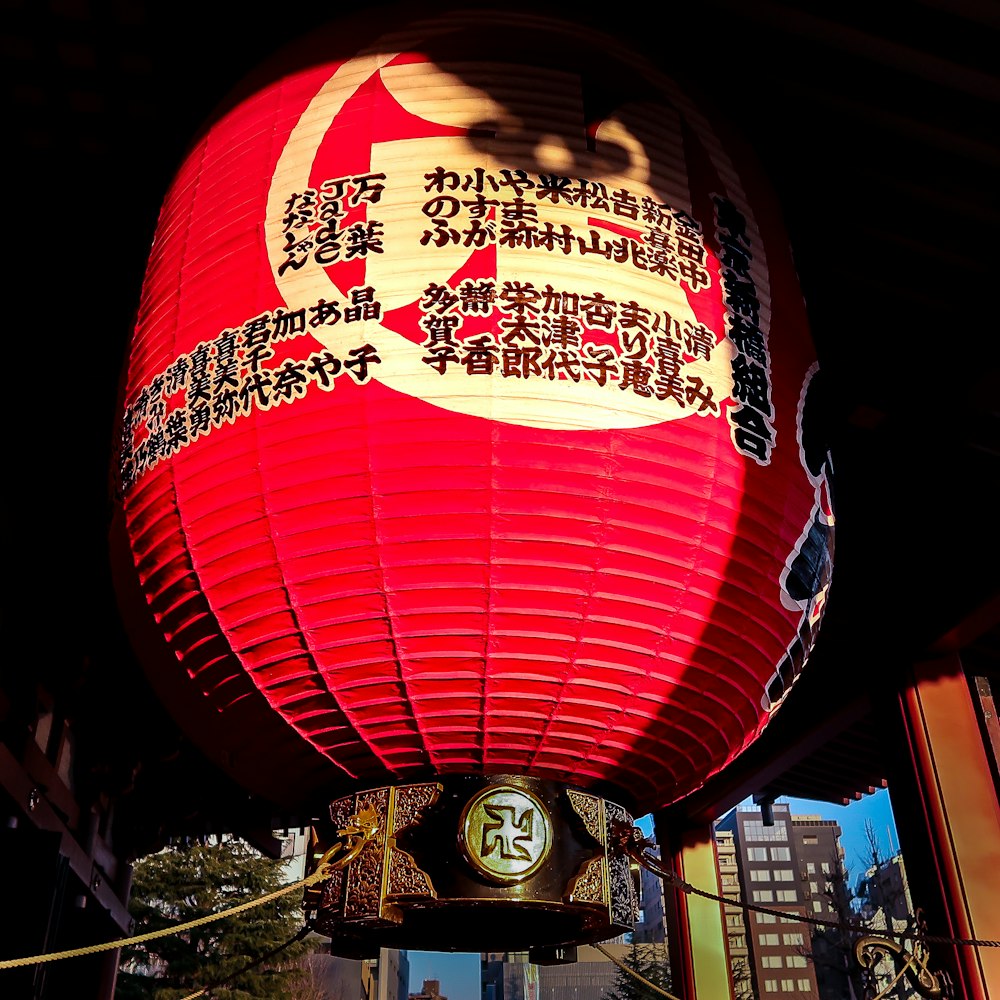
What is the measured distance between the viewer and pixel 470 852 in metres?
1.90

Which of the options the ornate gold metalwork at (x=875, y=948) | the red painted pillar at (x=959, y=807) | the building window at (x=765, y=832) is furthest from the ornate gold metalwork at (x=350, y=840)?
the building window at (x=765, y=832)

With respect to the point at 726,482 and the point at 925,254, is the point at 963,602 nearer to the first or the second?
the point at 925,254

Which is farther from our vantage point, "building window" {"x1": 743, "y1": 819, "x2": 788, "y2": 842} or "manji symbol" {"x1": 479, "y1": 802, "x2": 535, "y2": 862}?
"building window" {"x1": 743, "y1": 819, "x2": 788, "y2": 842}

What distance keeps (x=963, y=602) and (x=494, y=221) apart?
121 inches

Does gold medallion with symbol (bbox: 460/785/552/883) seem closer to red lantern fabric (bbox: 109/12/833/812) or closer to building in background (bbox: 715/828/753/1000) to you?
red lantern fabric (bbox: 109/12/833/812)

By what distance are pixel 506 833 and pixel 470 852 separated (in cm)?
9

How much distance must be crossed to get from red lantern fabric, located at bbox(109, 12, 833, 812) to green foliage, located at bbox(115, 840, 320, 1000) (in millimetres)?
13799

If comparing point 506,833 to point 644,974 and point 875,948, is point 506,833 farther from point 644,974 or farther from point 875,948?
point 644,974

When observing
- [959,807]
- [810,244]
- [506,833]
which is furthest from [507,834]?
[959,807]

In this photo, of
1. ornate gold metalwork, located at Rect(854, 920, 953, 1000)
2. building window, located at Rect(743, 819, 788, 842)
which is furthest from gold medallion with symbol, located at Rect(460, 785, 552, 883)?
building window, located at Rect(743, 819, 788, 842)

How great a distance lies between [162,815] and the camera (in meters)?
7.87

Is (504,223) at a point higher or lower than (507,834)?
higher

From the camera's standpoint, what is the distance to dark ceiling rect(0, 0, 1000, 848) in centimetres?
290

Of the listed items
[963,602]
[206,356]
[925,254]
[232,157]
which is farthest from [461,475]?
[963,602]
